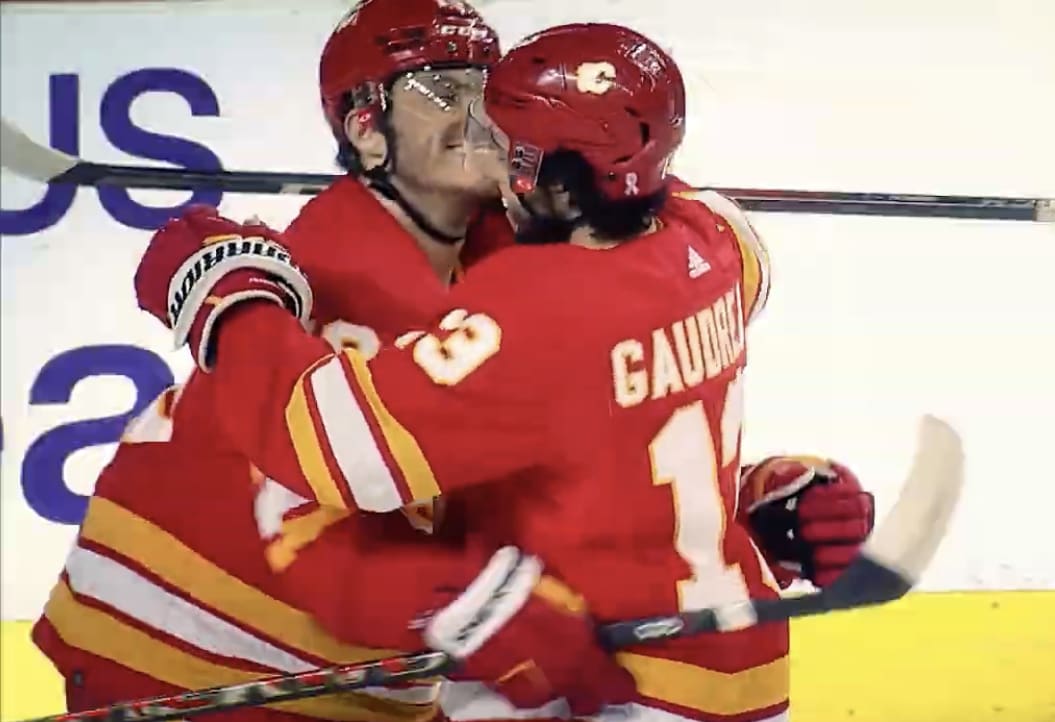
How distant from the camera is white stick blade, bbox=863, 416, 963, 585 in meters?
0.97

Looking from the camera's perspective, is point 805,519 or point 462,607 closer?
point 462,607

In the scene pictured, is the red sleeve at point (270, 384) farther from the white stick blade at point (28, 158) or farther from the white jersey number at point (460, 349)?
the white stick blade at point (28, 158)

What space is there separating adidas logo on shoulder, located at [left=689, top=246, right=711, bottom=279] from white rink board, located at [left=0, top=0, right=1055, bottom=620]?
255 millimetres

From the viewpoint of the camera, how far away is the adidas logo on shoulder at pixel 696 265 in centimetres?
95

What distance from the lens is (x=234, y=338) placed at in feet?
3.11

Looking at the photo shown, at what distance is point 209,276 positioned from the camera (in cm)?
96

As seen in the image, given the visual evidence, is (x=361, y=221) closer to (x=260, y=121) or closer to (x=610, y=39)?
(x=610, y=39)

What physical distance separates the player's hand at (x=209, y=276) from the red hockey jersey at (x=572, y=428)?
0.02 meters

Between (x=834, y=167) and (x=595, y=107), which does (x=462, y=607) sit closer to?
(x=595, y=107)

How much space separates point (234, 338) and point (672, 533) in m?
0.30

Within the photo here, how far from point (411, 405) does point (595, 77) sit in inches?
Answer: 8.7

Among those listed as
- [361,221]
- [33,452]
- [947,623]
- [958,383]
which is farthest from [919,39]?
[33,452]

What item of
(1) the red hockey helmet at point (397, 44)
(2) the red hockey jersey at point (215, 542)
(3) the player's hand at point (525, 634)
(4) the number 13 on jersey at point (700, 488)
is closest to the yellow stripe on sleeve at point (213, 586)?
(2) the red hockey jersey at point (215, 542)

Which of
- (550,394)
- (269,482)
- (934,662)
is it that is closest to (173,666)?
(269,482)
